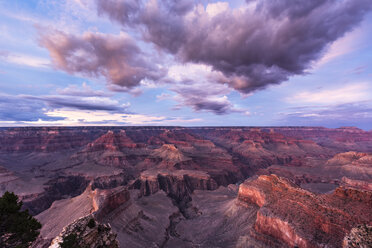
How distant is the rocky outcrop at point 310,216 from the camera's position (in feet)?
88.6

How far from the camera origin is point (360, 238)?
1488 cm

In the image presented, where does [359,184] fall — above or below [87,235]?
below

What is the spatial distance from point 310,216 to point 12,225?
42.0 m

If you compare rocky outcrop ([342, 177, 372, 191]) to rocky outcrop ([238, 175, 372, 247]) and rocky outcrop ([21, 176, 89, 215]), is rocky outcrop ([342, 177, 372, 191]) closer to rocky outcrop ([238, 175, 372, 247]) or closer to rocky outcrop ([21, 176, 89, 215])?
rocky outcrop ([238, 175, 372, 247])

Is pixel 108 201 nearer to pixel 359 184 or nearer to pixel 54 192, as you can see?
pixel 54 192

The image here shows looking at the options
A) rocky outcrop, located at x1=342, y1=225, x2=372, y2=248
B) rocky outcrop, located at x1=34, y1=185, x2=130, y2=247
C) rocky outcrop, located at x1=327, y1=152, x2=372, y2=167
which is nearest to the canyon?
rocky outcrop, located at x1=342, y1=225, x2=372, y2=248

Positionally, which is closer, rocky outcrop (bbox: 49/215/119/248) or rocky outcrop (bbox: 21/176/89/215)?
rocky outcrop (bbox: 49/215/119/248)

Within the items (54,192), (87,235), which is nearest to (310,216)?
(87,235)

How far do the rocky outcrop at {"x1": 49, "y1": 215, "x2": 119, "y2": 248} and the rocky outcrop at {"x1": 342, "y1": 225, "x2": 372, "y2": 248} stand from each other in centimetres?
2151

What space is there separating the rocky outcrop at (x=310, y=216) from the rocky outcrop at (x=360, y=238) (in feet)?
46.8

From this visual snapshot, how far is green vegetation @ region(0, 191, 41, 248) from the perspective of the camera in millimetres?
13586

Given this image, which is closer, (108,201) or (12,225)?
(12,225)

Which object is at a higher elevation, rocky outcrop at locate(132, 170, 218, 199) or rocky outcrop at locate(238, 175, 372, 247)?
rocky outcrop at locate(238, 175, 372, 247)

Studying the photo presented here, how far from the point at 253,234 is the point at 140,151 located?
152234 millimetres
